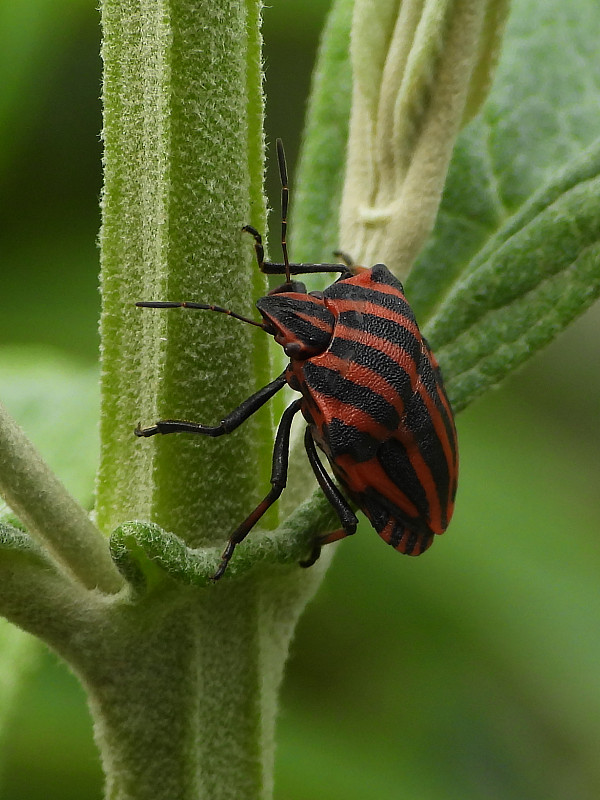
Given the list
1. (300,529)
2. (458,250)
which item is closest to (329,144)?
(458,250)

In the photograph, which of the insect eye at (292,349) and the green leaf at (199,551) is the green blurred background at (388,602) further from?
the green leaf at (199,551)

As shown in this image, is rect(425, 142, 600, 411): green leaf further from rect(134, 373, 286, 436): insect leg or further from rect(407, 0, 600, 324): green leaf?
rect(134, 373, 286, 436): insect leg

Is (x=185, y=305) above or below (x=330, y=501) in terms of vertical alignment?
above

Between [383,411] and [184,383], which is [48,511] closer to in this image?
[184,383]

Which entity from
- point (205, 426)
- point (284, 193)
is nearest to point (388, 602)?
point (284, 193)

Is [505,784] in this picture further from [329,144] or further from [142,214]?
[142,214]

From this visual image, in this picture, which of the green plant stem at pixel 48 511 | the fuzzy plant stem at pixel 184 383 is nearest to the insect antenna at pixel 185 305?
the fuzzy plant stem at pixel 184 383
